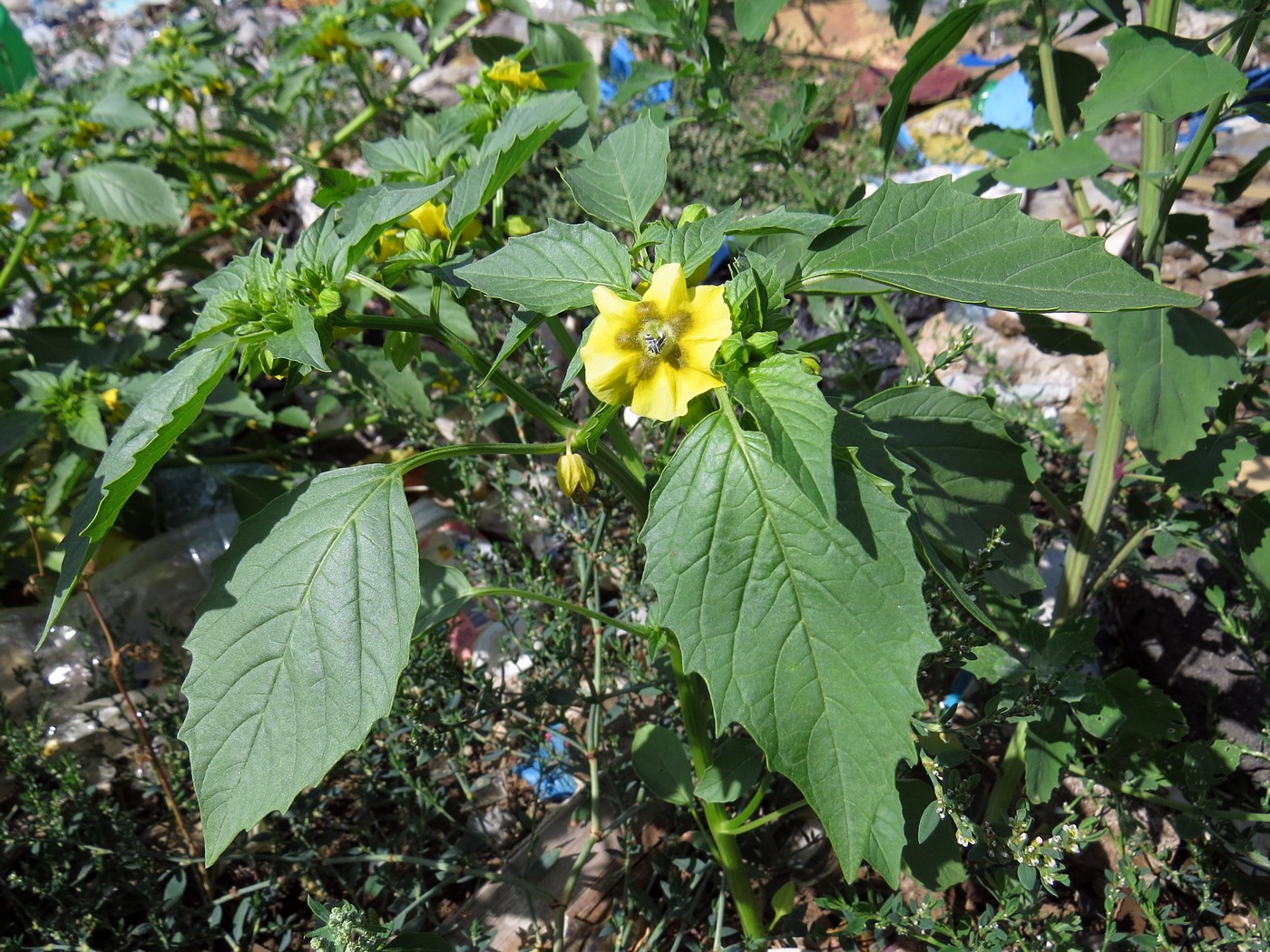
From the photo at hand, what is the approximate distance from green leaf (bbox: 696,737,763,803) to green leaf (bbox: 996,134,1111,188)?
0.97 meters

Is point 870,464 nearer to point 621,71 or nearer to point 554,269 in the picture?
point 554,269

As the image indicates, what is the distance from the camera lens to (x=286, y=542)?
1120 mm

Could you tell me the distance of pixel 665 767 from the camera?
1.47m

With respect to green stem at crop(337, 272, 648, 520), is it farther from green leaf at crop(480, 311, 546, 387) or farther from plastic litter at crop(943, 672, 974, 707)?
plastic litter at crop(943, 672, 974, 707)

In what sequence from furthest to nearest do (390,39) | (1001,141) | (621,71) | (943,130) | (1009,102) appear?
1. (621,71)
2. (943,130)
3. (1009,102)
4. (390,39)
5. (1001,141)

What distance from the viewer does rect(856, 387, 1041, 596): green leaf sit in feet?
4.31

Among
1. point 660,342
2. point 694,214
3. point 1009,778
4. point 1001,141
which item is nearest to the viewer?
point 660,342

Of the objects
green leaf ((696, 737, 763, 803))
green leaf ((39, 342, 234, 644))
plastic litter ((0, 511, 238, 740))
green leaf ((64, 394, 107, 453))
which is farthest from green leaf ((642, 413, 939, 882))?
green leaf ((64, 394, 107, 453))

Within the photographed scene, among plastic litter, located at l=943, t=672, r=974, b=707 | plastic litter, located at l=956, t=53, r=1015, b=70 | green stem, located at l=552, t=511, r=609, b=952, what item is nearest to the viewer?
green stem, located at l=552, t=511, r=609, b=952

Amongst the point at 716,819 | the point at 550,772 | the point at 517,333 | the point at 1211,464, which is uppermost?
the point at 517,333

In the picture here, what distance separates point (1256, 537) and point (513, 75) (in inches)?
58.9

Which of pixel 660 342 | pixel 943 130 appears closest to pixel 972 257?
pixel 660 342

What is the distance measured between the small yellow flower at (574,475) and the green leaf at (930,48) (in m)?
0.72

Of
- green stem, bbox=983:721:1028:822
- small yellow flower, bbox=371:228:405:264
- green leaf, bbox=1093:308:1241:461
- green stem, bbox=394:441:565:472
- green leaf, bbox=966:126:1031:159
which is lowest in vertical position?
green stem, bbox=983:721:1028:822
